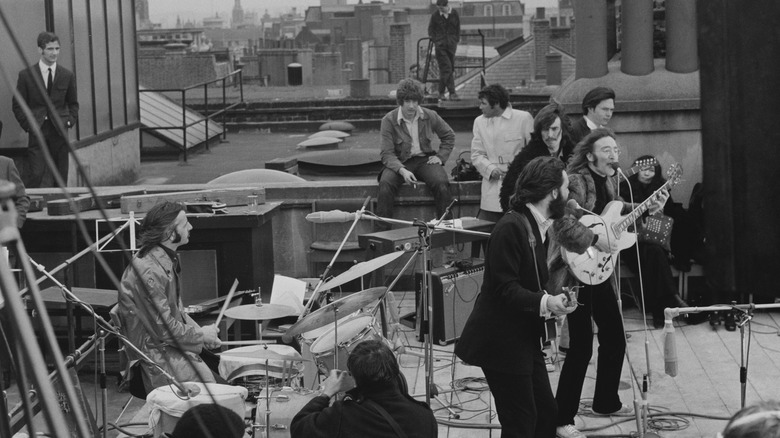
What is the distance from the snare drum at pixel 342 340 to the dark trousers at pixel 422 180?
3.90 metres

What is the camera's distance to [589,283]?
7.04 meters

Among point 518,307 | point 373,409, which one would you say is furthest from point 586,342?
point 373,409

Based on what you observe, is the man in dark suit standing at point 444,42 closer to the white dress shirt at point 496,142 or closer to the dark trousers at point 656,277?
the white dress shirt at point 496,142

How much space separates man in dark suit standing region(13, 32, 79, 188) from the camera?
11.5 m

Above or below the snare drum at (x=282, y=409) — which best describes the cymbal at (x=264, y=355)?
above

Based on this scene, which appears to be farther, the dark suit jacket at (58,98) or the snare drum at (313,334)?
the dark suit jacket at (58,98)

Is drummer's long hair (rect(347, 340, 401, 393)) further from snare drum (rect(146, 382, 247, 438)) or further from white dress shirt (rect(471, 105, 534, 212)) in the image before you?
white dress shirt (rect(471, 105, 534, 212))

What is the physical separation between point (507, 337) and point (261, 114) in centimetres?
2379

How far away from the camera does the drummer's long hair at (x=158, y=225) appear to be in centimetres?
704

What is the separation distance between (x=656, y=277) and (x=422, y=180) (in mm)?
2393

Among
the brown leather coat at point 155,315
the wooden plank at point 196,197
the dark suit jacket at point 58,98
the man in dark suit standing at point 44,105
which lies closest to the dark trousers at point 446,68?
the man in dark suit standing at point 44,105

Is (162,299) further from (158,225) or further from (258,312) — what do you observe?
(258,312)

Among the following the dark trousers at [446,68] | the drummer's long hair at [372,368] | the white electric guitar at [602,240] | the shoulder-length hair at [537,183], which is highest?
the dark trousers at [446,68]

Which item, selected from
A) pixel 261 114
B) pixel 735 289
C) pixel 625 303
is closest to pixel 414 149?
pixel 625 303
